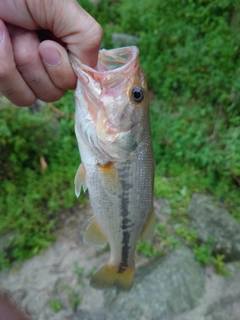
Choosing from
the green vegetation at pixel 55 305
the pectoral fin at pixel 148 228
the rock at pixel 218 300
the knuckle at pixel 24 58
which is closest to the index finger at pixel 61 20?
the knuckle at pixel 24 58

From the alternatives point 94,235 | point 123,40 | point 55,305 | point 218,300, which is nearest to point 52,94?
point 94,235

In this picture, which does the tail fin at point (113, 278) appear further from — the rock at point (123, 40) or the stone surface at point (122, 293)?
the rock at point (123, 40)

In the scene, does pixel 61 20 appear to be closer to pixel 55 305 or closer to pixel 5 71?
pixel 5 71

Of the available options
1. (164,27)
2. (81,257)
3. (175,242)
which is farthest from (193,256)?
(164,27)

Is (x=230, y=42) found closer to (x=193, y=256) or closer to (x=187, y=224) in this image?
(x=187, y=224)

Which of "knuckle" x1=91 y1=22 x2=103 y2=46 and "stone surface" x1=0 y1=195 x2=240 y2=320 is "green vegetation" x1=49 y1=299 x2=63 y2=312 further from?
"knuckle" x1=91 y1=22 x2=103 y2=46
